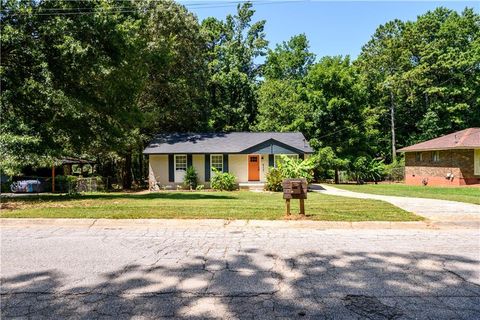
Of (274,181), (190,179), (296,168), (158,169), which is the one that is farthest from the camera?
(158,169)

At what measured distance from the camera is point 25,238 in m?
7.12

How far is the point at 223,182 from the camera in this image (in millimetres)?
23000

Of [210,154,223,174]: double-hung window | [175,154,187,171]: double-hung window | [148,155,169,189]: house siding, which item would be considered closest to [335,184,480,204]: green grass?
[210,154,223,174]: double-hung window

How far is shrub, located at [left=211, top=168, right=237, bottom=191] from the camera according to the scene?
23.0 metres

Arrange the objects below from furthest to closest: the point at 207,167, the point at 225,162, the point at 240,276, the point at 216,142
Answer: the point at 216,142 < the point at 207,167 < the point at 225,162 < the point at 240,276

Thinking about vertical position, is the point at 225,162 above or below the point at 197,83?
below

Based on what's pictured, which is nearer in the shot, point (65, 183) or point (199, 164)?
point (199, 164)

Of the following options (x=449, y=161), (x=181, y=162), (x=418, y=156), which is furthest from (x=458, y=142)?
(x=181, y=162)

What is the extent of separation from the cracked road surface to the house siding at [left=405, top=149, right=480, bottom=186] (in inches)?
823

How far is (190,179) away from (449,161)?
18650 millimetres

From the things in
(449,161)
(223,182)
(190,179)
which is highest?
(449,161)

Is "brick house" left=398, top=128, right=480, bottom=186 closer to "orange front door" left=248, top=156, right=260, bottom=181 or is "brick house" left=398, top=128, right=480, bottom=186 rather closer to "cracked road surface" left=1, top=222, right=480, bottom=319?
"orange front door" left=248, top=156, right=260, bottom=181

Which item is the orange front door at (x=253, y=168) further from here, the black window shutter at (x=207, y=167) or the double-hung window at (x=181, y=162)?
the double-hung window at (x=181, y=162)

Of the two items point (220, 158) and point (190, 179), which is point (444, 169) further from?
point (190, 179)
